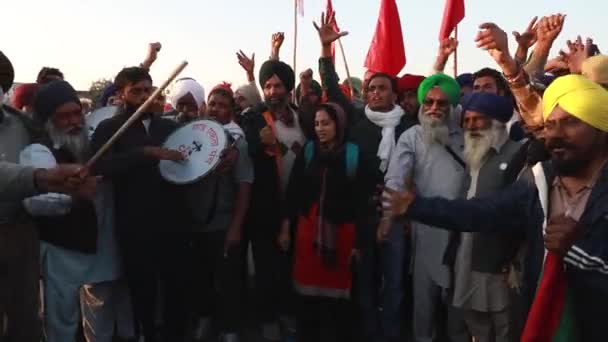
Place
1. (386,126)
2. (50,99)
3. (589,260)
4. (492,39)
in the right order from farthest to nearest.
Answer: (386,126) < (50,99) < (492,39) < (589,260)

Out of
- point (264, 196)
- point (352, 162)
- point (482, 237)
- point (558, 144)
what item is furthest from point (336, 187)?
point (558, 144)

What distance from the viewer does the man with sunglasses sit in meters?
4.44

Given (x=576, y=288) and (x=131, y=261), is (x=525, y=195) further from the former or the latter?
(x=131, y=261)

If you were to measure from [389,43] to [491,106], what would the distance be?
4891 mm

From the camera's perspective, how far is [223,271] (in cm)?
498

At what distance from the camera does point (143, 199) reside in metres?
4.49

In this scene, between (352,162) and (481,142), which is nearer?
(481,142)

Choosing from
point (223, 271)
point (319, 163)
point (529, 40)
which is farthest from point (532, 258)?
point (529, 40)

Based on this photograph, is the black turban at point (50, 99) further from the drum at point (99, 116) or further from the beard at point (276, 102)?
the beard at point (276, 102)

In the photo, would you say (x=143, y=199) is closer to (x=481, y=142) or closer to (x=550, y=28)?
(x=481, y=142)

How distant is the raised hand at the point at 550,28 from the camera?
4438mm

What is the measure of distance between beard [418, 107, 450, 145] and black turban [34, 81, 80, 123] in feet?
8.24

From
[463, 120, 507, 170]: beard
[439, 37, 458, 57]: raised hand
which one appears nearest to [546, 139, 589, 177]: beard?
[463, 120, 507, 170]: beard

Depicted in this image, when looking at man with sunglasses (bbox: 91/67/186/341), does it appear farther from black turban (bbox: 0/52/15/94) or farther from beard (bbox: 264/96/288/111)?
beard (bbox: 264/96/288/111)
